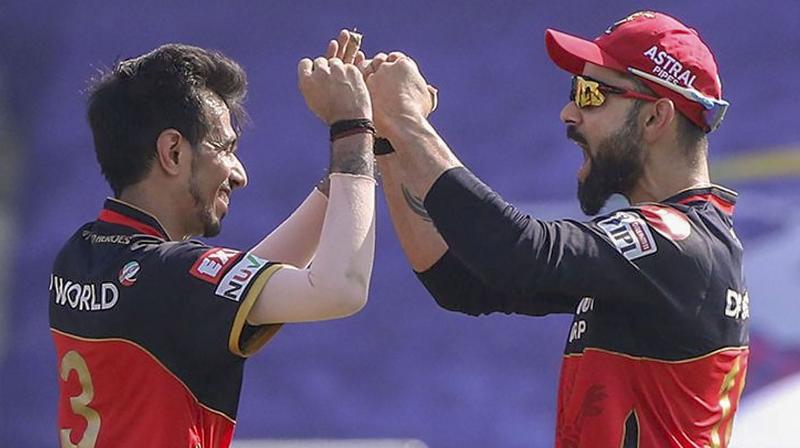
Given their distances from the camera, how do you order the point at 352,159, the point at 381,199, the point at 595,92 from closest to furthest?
the point at 352,159, the point at 595,92, the point at 381,199

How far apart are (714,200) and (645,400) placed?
492 mm

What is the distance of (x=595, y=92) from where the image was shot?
3412 mm

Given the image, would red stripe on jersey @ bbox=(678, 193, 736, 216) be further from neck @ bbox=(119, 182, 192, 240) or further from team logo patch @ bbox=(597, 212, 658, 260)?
neck @ bbox=(119, 182, 192, 240)

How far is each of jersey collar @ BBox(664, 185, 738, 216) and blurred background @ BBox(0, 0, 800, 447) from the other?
7.24 ft

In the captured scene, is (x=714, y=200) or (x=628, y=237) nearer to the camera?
(x=628, y=237)


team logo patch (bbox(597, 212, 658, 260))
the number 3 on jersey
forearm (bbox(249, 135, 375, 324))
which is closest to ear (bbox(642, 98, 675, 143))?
team logo patch (bbox(597, 212, 658, 260))

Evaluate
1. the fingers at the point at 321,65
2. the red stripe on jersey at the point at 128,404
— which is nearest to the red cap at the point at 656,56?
the fingers at the point at 321,65

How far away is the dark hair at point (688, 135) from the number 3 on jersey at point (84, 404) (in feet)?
4.39

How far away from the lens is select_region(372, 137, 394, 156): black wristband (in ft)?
11.6

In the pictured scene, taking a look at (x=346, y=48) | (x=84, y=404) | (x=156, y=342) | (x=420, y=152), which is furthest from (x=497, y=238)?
(x=84, y=404)

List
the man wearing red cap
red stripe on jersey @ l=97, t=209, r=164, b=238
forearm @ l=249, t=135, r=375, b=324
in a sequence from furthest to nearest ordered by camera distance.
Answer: red stripe on jersey @ l=97, t=209, r=164, b=238, the man wearing red cap, forearm @ l=249, t=135, r=375, b=324

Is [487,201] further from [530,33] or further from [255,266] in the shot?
[530,33]

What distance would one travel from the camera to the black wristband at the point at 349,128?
3.11 meters

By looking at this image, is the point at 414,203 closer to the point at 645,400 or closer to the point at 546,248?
the point at 546,248
